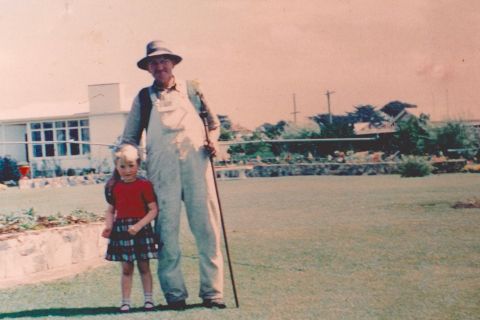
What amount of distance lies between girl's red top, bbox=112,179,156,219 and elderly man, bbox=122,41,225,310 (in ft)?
0.36

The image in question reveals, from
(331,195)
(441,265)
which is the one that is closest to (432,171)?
(331,195)

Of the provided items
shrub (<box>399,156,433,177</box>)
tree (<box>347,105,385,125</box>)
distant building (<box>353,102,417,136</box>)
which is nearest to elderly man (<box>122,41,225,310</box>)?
shrub (<box>399,156,433,177</box>)

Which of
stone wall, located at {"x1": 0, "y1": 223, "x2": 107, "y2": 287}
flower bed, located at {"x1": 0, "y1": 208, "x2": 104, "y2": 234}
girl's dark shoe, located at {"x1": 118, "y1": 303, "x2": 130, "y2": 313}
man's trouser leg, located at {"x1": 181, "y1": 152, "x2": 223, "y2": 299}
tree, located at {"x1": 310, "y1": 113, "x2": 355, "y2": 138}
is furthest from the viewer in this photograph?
tree, located at {"x1": 310, "y1": 113, "x2": 355, "y2": 138}

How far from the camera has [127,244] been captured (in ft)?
12.5

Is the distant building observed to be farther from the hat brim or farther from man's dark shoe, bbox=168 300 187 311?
man's dark shoe, bbox=168 300 187 311

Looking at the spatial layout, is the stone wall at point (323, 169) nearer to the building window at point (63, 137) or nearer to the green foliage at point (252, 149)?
the green foliage at point (252, 149)

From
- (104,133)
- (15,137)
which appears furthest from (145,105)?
(15,137)

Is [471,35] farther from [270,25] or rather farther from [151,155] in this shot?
[151,155]

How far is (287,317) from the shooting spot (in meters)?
3.54

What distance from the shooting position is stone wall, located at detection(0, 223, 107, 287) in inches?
191

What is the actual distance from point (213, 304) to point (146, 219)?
659mm

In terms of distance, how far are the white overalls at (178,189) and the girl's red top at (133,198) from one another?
0.11 m

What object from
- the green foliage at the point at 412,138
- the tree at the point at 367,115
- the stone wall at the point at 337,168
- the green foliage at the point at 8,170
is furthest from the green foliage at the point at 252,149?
the green foliage at the point at 8,170

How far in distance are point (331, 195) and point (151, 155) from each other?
773 cm
